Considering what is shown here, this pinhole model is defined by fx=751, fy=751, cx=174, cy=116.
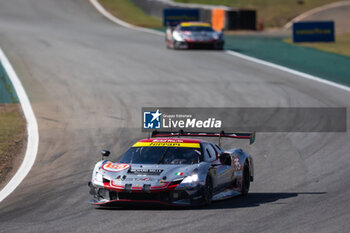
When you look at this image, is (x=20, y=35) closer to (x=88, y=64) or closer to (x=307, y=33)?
(x=88, y=64)

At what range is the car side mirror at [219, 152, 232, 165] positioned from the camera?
1365cm

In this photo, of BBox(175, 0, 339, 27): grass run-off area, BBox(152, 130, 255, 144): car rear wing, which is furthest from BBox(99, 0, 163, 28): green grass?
BBox(152, 130, 255, 144): car rear wing

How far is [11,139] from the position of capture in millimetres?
20203

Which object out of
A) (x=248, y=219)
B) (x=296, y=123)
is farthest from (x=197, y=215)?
(x=296, y=123)

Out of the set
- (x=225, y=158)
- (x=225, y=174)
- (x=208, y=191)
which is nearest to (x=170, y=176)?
(x=208, y=191)

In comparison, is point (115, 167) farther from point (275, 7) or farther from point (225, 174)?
point (275, 7)

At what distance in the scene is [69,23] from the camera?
51.3 metres

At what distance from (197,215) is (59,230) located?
226 cm

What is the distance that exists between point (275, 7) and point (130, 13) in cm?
1235

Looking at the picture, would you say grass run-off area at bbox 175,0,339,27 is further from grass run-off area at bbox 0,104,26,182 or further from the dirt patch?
the dirt patch

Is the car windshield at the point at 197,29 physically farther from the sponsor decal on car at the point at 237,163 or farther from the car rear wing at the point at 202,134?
the sponsor decal on car at the point at 237,163

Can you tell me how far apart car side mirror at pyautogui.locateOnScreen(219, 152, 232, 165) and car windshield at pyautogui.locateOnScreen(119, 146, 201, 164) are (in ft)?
1.38

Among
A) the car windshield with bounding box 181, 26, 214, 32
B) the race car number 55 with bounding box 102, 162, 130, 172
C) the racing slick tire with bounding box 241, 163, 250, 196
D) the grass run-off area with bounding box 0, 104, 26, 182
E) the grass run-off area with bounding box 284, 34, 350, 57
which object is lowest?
the grass run-off area with bounding box 284, 34, 350, 57

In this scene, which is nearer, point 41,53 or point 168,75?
point 168,75
